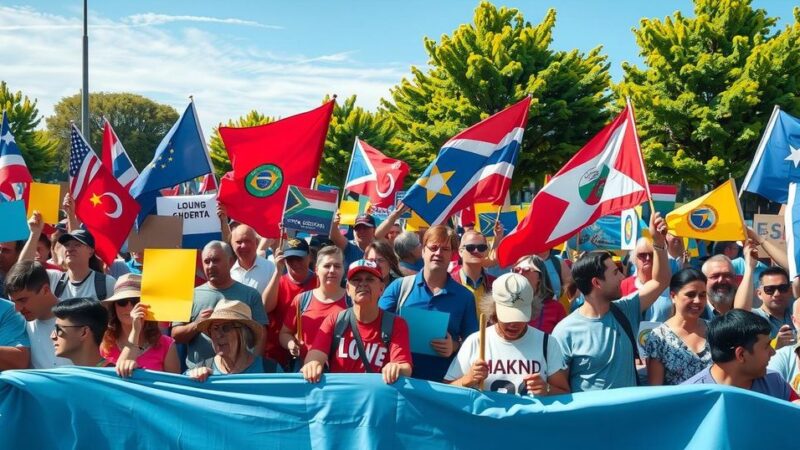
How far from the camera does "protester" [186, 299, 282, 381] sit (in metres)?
4.52

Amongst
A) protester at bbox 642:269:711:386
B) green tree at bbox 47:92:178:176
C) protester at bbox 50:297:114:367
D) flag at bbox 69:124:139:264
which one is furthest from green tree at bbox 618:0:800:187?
green tree at bbox 47:92:178:176

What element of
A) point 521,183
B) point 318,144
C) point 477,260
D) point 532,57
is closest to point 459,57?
point 532,57

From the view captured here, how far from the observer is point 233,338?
4.57m

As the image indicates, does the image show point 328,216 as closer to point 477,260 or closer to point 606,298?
point 477,260

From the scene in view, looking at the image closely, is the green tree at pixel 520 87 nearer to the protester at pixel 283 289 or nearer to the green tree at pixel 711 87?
the green tree at pixel 711 87

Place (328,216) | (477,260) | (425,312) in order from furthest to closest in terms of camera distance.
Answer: (328,216) < (477,260) < (425,312)

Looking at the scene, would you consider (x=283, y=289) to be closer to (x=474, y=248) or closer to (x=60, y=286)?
(x=474, y=248)

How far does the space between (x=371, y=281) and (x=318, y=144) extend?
3626 mm

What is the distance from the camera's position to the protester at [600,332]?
4434 mm

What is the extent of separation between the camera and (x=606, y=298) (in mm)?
4652

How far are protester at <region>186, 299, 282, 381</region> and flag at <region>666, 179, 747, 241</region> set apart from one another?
4249 mm

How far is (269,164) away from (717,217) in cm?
422

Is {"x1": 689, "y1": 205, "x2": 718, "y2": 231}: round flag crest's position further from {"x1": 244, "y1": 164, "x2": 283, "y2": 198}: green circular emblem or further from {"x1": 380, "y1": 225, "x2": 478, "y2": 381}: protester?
{"x1": 244, "y1": 164, "x2": 283, "y2": 198}: green circular emblem

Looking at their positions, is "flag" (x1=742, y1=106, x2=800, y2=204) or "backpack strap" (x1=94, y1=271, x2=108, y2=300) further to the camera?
"flag" (x1=742, y1=106, x2=800, y2=204)
